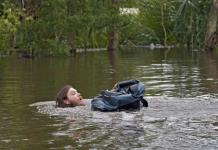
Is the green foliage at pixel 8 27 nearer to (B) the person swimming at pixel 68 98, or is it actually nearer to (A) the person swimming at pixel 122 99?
(B) the person swimming at pixel 68 98

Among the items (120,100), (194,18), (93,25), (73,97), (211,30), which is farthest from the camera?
(194,18)

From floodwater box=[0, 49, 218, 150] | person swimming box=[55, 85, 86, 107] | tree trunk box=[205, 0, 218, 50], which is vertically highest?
tree trunk box=[205, 0, 218, 50]

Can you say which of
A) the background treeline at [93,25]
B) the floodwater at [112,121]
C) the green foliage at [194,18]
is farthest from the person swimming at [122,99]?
the green foliage at [194,18]

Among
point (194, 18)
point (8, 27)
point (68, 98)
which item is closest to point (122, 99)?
point (68, 98)

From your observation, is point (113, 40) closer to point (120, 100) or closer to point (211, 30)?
point (211, 30)

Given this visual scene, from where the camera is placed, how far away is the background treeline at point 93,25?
4678 cm

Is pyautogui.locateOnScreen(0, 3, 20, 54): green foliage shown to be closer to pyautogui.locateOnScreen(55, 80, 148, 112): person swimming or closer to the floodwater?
the floodwater

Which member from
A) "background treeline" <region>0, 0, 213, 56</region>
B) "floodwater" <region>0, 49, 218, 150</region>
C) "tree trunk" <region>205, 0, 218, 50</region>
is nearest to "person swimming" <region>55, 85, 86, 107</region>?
"floodwater" <region>0, 49, 218, 150</region>

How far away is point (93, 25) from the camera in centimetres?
5244

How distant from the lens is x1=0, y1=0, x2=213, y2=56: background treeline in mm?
46781

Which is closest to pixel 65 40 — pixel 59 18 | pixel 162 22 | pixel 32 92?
pixel 59 18

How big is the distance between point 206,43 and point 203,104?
40.5m

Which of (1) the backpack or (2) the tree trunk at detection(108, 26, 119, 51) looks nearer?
(1) the backpack

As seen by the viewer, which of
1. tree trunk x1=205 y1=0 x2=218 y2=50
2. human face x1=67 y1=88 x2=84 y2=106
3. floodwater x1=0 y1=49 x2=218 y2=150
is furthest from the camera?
tree trunk x1=205 y1=0 x2=218 y2=50
